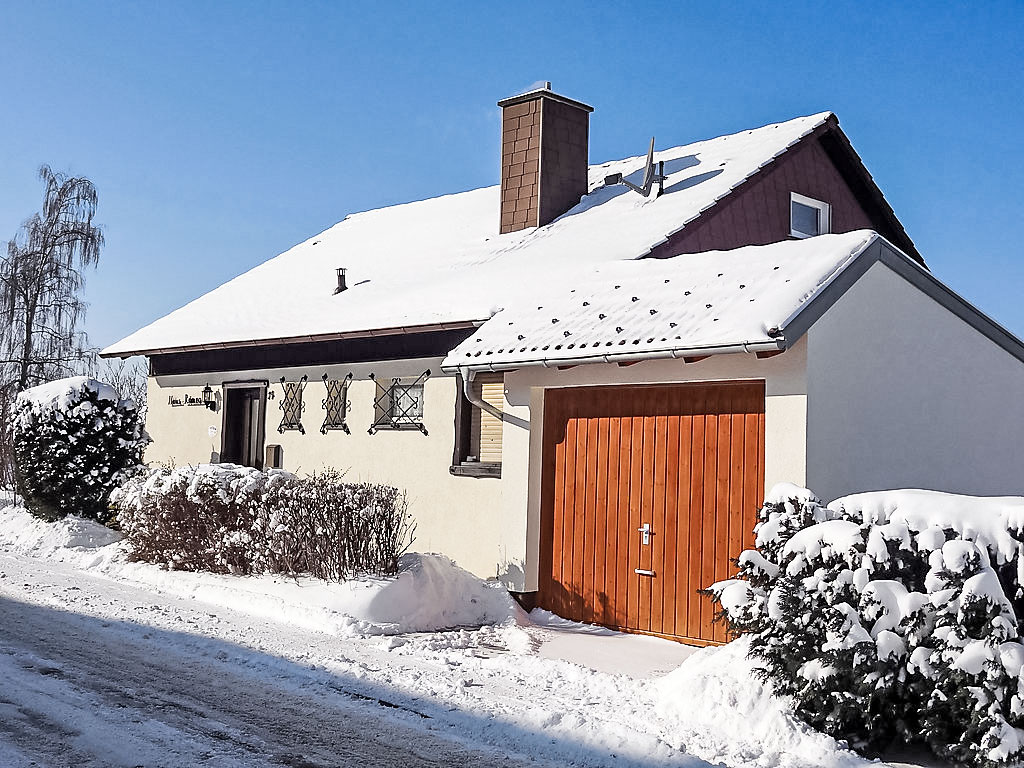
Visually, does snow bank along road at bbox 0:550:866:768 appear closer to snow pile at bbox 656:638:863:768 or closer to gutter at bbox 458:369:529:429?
snow pile at bbox 656:638:863:768

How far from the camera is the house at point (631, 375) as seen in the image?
857cm

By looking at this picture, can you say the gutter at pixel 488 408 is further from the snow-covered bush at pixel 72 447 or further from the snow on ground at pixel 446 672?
the snow-covered bush at pixel 72 447

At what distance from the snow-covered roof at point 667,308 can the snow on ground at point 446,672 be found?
2.37m

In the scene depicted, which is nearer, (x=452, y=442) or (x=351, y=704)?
(x=351, y=704)

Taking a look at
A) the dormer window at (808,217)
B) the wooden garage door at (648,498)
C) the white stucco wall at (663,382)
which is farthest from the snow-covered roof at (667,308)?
the dormer window at (808,217)

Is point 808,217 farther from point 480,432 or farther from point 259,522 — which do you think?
point 259,522

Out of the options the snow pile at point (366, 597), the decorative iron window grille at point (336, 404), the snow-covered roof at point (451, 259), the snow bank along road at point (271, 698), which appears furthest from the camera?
the decorative iron window grille at point (336, 404)

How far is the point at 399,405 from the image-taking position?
1341 centimetres

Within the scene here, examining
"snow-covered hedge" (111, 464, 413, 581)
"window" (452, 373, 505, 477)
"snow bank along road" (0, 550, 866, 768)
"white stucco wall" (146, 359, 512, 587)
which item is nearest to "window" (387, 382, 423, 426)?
"white stucco wall" (146, 359, 512, 587)

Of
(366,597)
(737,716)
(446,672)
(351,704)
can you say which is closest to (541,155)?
(366,597)

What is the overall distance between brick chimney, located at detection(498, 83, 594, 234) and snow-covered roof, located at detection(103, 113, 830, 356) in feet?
1.04

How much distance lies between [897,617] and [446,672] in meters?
3.24

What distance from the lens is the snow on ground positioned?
18.7ft

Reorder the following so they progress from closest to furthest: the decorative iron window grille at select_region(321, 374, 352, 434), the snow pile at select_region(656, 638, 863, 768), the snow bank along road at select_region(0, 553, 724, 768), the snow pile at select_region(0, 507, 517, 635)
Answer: the snow bank along road at select_region(0, 553, 724, 768), the snow pile at select_region(656, 638, 863, 768), the snow pile at select_region(0, 507, 517, 635), the decorative iron window grille at select_region(321, 374, 352, 434)
